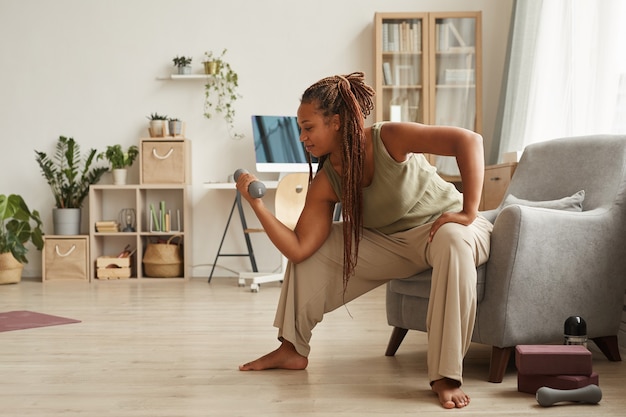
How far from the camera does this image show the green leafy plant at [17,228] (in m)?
5.60

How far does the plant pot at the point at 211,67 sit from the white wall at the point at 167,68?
0.51 feet

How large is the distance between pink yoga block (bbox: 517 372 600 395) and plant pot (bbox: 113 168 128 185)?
4.18m

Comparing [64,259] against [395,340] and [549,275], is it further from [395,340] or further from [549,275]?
[549,275]

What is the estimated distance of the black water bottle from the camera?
2318mm

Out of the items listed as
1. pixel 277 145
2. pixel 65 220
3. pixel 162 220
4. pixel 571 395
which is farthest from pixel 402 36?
pixel 571 395

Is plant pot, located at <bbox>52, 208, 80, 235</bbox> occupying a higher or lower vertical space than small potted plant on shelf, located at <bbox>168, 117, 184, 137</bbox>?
lower

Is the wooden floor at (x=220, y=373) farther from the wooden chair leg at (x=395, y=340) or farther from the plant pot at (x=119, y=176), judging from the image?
the plant pot at (x=119, y=176)

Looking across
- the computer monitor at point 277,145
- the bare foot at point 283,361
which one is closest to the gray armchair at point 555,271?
the bare foot at point 283,361

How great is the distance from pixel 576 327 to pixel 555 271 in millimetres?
219

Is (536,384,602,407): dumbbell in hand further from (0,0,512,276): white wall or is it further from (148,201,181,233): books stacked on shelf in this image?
(148,201,181,233): books stacked on shelf

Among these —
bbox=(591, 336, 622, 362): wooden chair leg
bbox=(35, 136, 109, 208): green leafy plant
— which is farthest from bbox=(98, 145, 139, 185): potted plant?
bbox=(591, 336, 622, 362): wooden chair leg

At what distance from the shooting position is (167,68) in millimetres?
5996

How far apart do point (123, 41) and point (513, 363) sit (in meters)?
4.41

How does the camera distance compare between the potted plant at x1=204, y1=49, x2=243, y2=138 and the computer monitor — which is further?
the potted plant at x1=204, y1=49, x2=243, y2=138
